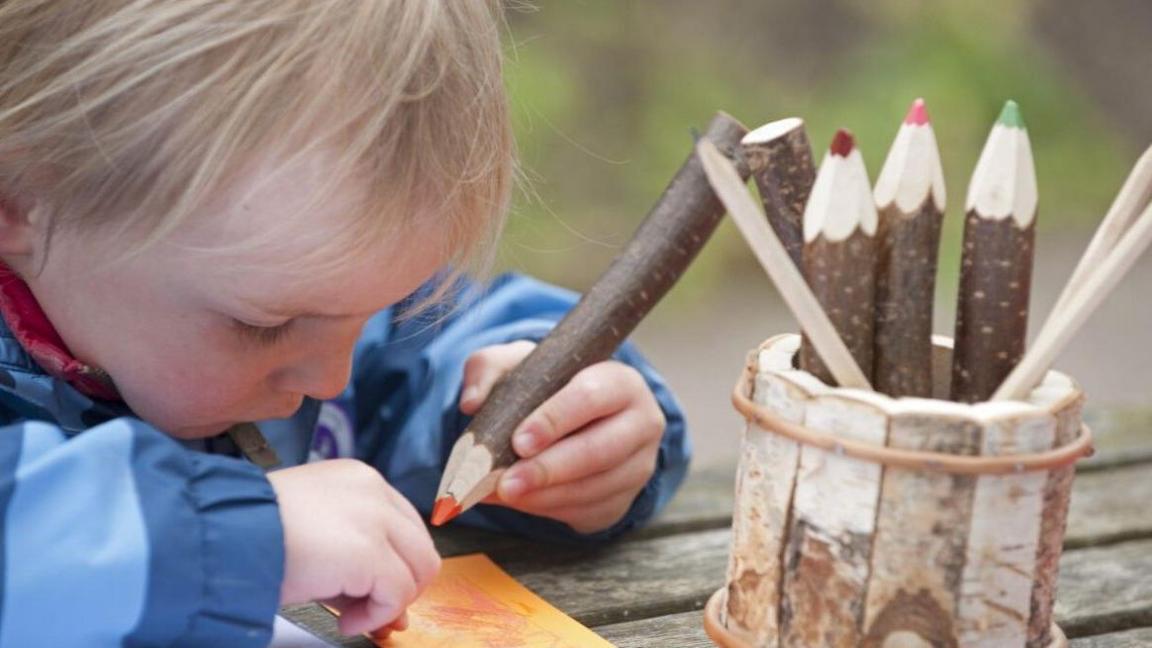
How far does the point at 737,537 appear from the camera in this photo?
2.69 ft

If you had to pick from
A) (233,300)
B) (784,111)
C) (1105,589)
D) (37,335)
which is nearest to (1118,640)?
(1105,589)

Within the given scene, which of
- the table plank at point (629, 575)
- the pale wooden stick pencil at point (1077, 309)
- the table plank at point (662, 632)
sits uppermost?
the pale wooden stick pencil at point (1077, 309)

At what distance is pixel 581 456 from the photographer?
1090 mm

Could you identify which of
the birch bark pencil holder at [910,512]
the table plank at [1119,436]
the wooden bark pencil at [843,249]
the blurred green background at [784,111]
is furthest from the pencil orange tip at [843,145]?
the blurred green background at [784,111]

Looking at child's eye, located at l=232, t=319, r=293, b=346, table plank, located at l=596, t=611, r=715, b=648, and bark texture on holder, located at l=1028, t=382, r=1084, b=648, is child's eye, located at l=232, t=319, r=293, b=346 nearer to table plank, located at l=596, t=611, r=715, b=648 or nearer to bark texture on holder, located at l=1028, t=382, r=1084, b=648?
table plank, located at l=596, t=611, r=715, b=648

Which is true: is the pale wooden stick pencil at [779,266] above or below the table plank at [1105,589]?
above

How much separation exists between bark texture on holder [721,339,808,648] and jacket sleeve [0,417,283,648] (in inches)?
9.3

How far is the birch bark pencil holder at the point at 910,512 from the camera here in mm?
732

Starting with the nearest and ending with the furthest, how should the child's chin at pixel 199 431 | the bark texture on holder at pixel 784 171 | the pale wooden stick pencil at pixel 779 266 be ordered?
the pale wooden stick pencil at pixel 779 266
the bark texture on holder at pixel 784 171
the child's chin at pixel 199 431

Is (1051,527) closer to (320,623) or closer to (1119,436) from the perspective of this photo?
(320,623)

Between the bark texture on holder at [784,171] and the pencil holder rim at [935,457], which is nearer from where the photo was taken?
the pencil holder rim at [935,457]

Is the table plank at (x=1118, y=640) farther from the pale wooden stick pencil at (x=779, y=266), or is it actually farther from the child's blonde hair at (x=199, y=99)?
the child's blonde hair at (x=199, y=99)

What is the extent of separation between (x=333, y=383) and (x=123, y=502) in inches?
9.2

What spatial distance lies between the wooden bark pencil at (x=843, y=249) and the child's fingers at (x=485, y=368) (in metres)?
0.36
